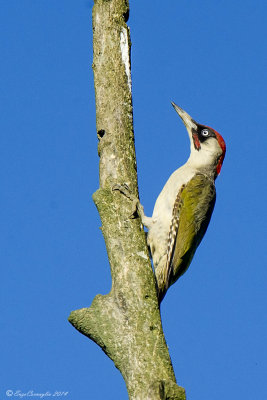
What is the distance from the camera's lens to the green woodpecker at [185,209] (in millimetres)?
5367

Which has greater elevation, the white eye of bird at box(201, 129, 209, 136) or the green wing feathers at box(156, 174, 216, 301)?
the white eye of bird at box(201, 129, 209, 136)

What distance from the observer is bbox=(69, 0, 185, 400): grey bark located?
3580 millimetres

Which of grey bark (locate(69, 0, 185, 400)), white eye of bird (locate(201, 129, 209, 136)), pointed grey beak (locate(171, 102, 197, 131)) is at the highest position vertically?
pointed grey beak (locate(171, 102, 197, 131))

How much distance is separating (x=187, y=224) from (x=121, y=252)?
5.75 feet

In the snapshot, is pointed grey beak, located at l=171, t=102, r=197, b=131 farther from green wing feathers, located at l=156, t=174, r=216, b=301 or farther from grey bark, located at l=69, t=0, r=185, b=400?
grey bark, located at l=69, t=0, r=185, b=400

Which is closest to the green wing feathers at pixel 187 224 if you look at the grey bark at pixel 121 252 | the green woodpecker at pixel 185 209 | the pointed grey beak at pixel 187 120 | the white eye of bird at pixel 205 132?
the green woodpecker at pixel 185 209

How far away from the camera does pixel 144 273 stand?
392cm

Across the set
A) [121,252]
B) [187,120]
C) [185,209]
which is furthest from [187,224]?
[121,252]

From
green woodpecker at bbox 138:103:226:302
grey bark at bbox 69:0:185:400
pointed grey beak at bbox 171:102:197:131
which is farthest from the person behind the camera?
pointed grey beak at bbox 171:102:197:131

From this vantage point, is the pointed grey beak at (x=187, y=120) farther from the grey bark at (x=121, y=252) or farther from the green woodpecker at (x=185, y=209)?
the grey bark at (x=121, y=252)

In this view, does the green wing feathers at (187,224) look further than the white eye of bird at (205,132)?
No

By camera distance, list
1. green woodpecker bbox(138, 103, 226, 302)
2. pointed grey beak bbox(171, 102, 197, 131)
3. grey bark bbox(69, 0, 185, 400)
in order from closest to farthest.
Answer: grey bark bbox(69, 0, 185, 400), green woodpecker bbox(138, 103, 226, 302), pointed grey beak bbox(171, 102, 197, 131)

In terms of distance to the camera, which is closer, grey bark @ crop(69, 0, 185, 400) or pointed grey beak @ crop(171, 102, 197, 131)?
grey bark @ crop(69, 0, 185, 400)

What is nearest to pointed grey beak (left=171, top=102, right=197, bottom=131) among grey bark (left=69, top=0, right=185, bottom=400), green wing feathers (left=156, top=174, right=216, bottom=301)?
green wing feathers (left=156, top=174, right=216, bottom=301)
